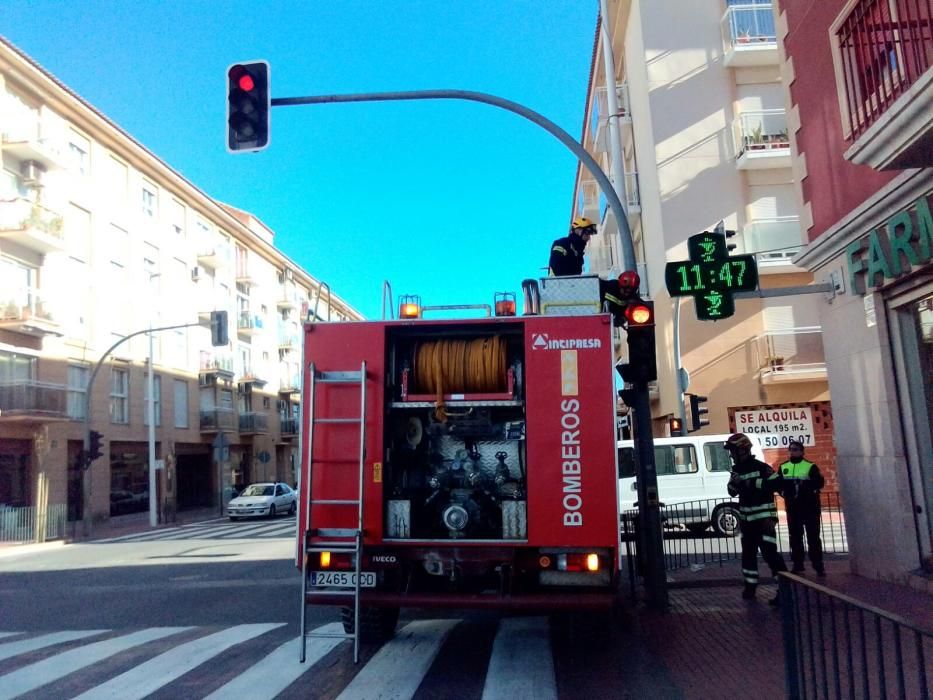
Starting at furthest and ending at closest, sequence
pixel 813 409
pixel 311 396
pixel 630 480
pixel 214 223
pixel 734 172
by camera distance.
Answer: pixel 214 223
pixel 734 172
pixel 813 409
pixel 630 480
pixel 311 396

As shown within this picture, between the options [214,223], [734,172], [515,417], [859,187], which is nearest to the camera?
[515,417]

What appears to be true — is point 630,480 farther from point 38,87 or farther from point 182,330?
point 182,330

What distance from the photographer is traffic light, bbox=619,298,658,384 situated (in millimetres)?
8602

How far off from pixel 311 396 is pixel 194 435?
34.5 metres

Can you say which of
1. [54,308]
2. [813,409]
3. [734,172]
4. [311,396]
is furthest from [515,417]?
[54,308]

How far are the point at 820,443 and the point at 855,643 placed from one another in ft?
62.1

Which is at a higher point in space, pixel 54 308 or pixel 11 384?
pixel 54 308

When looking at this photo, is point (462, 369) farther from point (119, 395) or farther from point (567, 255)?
point (119, 395)

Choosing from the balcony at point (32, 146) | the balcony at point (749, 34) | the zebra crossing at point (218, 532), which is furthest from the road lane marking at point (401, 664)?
the balcony at point (32, 146)

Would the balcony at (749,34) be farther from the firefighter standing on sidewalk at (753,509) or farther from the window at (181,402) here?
the window at (181,402)

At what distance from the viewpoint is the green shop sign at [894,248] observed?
723cm

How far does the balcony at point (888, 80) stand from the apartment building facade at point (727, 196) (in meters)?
13.0

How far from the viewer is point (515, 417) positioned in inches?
293

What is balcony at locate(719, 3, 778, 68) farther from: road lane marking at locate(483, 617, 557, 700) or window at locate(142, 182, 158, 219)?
window at locate(142, 182, 158, 219)
